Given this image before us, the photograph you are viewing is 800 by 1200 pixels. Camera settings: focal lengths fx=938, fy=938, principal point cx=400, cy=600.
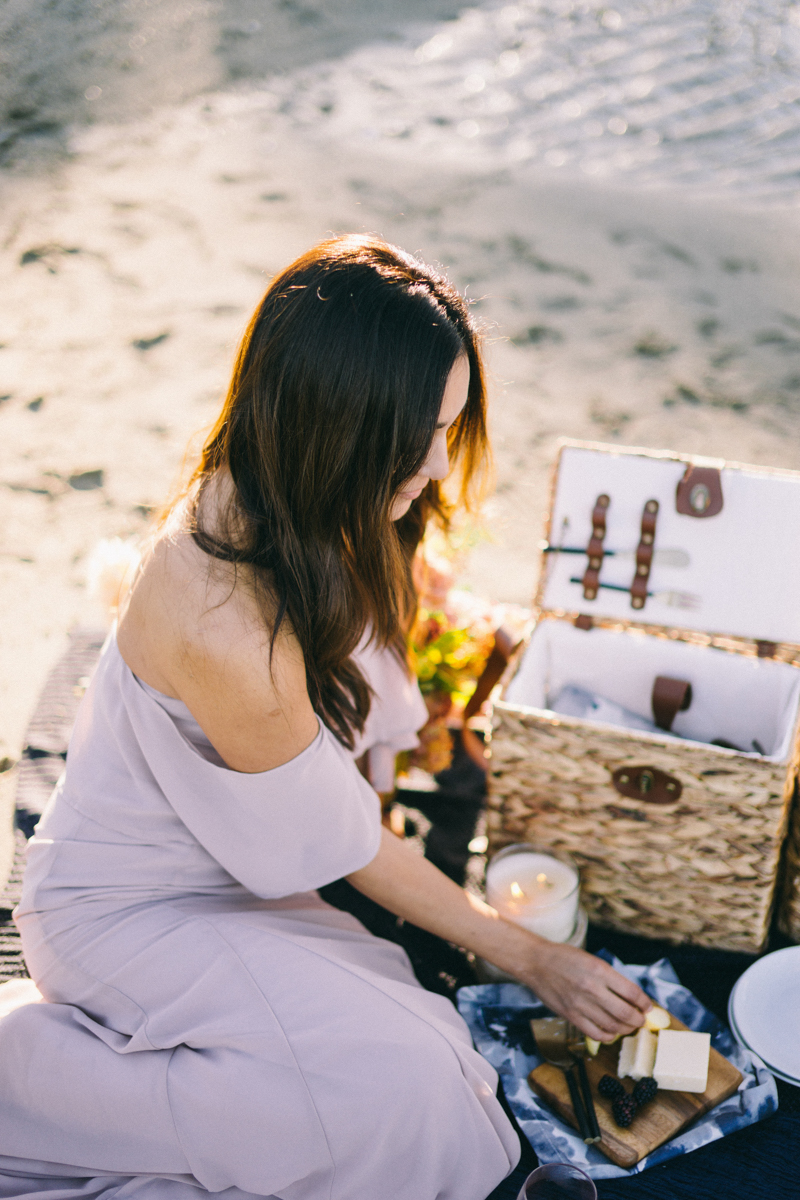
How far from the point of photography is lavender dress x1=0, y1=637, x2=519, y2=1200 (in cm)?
102

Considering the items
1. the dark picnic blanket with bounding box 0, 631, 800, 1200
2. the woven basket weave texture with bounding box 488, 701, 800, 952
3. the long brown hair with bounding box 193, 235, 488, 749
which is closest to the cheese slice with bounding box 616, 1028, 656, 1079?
the dark picnic blanket with bounding box 0, 631, 800, 1200

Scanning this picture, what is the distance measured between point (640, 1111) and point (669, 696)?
0.62 metres

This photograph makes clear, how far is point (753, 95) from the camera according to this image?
485 centimetres

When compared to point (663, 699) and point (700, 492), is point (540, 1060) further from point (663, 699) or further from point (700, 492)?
point (700, 492)

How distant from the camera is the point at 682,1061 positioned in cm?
116

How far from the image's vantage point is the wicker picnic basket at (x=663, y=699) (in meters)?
1.30

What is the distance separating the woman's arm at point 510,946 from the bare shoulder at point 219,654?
26cm

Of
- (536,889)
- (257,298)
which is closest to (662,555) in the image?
(536,889)

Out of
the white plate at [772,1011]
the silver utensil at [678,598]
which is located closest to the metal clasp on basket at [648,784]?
the white plate at [772,1011]

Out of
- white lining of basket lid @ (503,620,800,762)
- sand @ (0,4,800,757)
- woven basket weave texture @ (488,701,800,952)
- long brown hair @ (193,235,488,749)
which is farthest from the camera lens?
sand @ (0,4,800,757)

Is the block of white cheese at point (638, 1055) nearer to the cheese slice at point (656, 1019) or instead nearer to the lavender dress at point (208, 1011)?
the cheese slice at point (656, 1019)

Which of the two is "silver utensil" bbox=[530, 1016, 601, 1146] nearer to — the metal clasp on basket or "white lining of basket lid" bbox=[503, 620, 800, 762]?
the metal clasp on basket

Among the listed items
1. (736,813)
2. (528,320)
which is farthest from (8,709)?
(528,320)

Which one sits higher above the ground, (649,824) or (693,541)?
(693,541)
